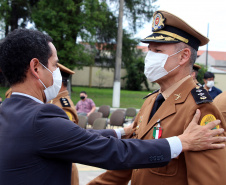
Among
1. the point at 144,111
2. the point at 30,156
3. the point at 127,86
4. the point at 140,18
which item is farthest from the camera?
the point at 127,86

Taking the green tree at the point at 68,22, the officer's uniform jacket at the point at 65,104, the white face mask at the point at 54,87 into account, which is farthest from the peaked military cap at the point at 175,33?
the green tree at the point at 68,22

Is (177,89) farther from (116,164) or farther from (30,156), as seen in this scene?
(30,156)

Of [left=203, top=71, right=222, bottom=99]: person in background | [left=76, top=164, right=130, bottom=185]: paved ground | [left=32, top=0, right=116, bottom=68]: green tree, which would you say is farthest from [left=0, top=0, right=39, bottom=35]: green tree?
[left=76, top=164, right=130, bottom=185]: paved ground

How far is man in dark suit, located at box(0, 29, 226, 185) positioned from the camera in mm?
1387

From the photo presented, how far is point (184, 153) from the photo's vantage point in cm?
166

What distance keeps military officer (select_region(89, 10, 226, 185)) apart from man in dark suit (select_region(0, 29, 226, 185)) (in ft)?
0.34

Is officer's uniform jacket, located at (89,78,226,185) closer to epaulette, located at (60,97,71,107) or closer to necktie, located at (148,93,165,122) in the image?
necktie, located at (148,93,165,122)

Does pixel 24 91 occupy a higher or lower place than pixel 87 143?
higher

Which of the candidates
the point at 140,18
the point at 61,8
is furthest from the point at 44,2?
the point at 140,18

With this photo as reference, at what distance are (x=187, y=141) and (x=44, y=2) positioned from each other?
16.7 meters

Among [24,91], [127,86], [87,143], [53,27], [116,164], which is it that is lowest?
[127,86]

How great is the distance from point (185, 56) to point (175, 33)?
18 centimetres

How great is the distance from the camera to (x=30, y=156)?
139cm

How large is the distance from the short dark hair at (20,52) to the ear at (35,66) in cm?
2
